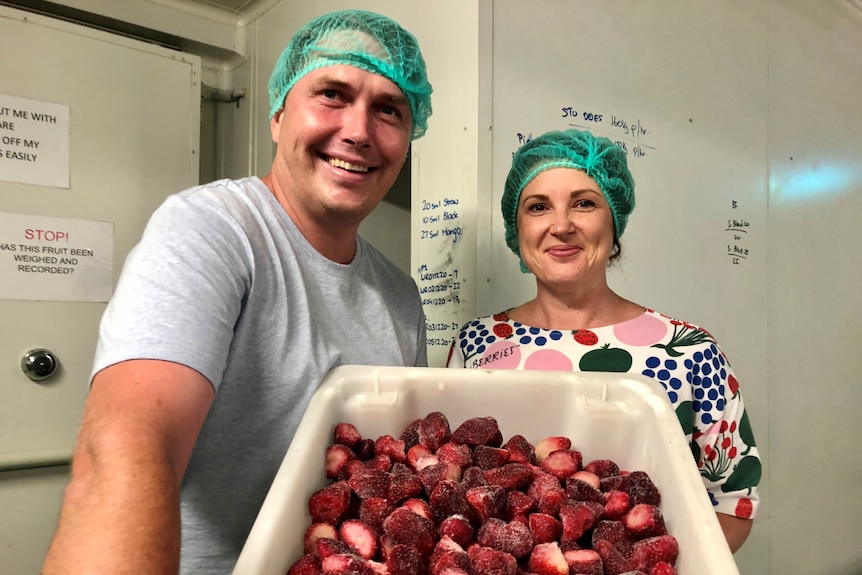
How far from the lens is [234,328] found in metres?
→ 0.77

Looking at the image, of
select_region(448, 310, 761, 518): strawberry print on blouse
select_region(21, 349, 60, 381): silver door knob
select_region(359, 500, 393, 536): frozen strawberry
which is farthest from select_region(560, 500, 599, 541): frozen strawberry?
select_region(21, 349, 60, 381): silver door knob

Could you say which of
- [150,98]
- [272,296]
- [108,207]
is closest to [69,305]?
[108,207]

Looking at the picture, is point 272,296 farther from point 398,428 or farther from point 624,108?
point 624,108

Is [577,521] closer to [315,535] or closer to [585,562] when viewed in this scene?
[585,562]

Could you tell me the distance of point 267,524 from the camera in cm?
56

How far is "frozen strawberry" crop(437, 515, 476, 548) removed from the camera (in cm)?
64


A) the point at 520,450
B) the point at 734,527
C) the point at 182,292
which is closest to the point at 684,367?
the point at 734,527

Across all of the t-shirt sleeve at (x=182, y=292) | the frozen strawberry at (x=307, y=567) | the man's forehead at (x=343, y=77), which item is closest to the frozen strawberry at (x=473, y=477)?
the frozen strawberry at (x=307, y=567)

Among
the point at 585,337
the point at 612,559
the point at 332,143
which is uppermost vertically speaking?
the point at 332,143

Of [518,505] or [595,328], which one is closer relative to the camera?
[518,505]

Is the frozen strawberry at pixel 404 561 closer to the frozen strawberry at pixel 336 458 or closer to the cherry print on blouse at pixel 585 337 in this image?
the frozen strawberry at pixel 336 458

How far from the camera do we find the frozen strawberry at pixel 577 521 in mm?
657

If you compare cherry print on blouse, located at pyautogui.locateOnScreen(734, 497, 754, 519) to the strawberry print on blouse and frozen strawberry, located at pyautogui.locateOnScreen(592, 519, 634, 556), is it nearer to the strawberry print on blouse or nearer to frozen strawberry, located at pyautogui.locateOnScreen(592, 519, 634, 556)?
the strawberry print on blouse

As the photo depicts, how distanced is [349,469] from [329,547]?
0.11 m
